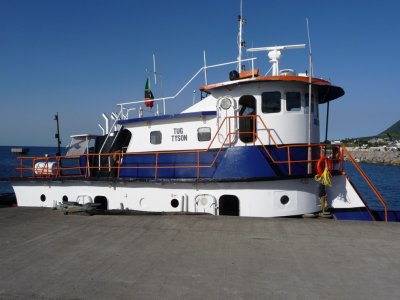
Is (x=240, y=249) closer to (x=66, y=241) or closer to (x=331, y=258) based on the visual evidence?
(x=331, y=258)

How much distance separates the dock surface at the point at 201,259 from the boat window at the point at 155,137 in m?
2.80

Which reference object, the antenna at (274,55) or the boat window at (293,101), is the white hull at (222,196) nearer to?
the boat window at (293,101)

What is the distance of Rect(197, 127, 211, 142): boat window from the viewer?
30.7 ft

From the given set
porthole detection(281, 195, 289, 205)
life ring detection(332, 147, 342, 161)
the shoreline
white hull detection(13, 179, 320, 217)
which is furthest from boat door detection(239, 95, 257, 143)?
the shoreline

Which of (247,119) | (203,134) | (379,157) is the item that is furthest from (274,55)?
(379,157)

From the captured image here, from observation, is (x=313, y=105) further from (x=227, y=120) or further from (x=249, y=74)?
(x=227, y=120)

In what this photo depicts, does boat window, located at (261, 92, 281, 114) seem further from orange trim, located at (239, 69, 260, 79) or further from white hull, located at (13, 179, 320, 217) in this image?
white hull, located at (13, 179, 320, 217)

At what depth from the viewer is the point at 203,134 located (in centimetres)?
941

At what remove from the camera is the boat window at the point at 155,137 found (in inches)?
398

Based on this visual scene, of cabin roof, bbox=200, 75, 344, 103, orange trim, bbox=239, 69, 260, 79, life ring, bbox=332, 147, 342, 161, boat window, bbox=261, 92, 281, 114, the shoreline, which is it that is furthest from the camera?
the shoreline

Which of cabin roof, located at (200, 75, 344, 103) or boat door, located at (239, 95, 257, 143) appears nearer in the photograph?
cabin roof, located at (200, 75, 344, 103)

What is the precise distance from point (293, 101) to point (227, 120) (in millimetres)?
1690

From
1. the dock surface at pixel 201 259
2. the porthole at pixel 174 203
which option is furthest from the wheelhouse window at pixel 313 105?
the porthole at pixel 174 203

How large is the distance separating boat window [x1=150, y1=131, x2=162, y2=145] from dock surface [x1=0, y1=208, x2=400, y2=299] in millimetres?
2796
